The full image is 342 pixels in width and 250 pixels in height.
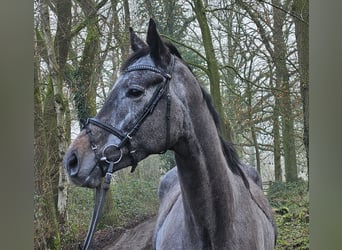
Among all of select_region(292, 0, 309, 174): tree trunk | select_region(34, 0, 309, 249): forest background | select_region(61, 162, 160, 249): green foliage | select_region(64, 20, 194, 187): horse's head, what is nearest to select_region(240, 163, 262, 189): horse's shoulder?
select_region(34, 0, 309, 249): forest background

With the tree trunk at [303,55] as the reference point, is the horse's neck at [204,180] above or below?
below

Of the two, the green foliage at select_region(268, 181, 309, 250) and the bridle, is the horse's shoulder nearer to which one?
the green foliage at select_region(268, 181, 309, 250)

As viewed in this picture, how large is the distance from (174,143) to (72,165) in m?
0.28

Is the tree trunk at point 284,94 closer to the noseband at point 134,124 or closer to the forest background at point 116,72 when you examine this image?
the forest background at point 116,72

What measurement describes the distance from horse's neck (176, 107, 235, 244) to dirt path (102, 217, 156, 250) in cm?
54

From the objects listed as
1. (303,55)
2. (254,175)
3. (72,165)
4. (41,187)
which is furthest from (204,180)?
(303,55)

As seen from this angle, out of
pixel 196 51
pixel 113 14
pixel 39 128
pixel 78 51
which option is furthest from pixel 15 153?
pixel 196 51

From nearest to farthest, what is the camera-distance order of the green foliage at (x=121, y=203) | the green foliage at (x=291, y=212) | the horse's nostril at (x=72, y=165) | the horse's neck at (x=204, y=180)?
the horse's nostril at (x=72, y=165), the horse's neck at (x=204, y=180), the green foliage at (x=121, y=203), the green foliage at (x=291, y=212)

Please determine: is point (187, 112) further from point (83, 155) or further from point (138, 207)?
point (138, 207)

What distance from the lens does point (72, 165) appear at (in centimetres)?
105

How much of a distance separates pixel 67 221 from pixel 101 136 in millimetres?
801

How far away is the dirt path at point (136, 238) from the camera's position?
67.4 inches

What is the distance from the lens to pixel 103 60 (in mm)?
1705

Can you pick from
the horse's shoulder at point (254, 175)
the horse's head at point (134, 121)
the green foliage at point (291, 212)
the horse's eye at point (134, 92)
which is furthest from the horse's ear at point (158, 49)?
the green foliage at point (291, 212)
